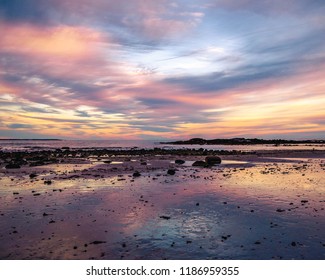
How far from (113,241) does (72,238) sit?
1.75 m

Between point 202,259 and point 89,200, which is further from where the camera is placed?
point 89,200

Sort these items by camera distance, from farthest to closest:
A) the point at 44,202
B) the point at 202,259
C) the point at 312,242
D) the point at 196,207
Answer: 1. the point at 44,202
2. the point at 196,207
3. the point at 312,242
4. the point at 202,259

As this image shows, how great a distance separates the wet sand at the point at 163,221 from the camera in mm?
11375

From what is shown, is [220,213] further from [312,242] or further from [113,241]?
[113,241]

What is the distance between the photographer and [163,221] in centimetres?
1523

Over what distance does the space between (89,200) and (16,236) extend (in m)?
7.46

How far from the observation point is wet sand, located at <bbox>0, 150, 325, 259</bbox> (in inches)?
448

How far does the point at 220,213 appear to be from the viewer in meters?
16.6

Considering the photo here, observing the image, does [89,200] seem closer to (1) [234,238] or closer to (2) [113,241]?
(2) [113,241]
